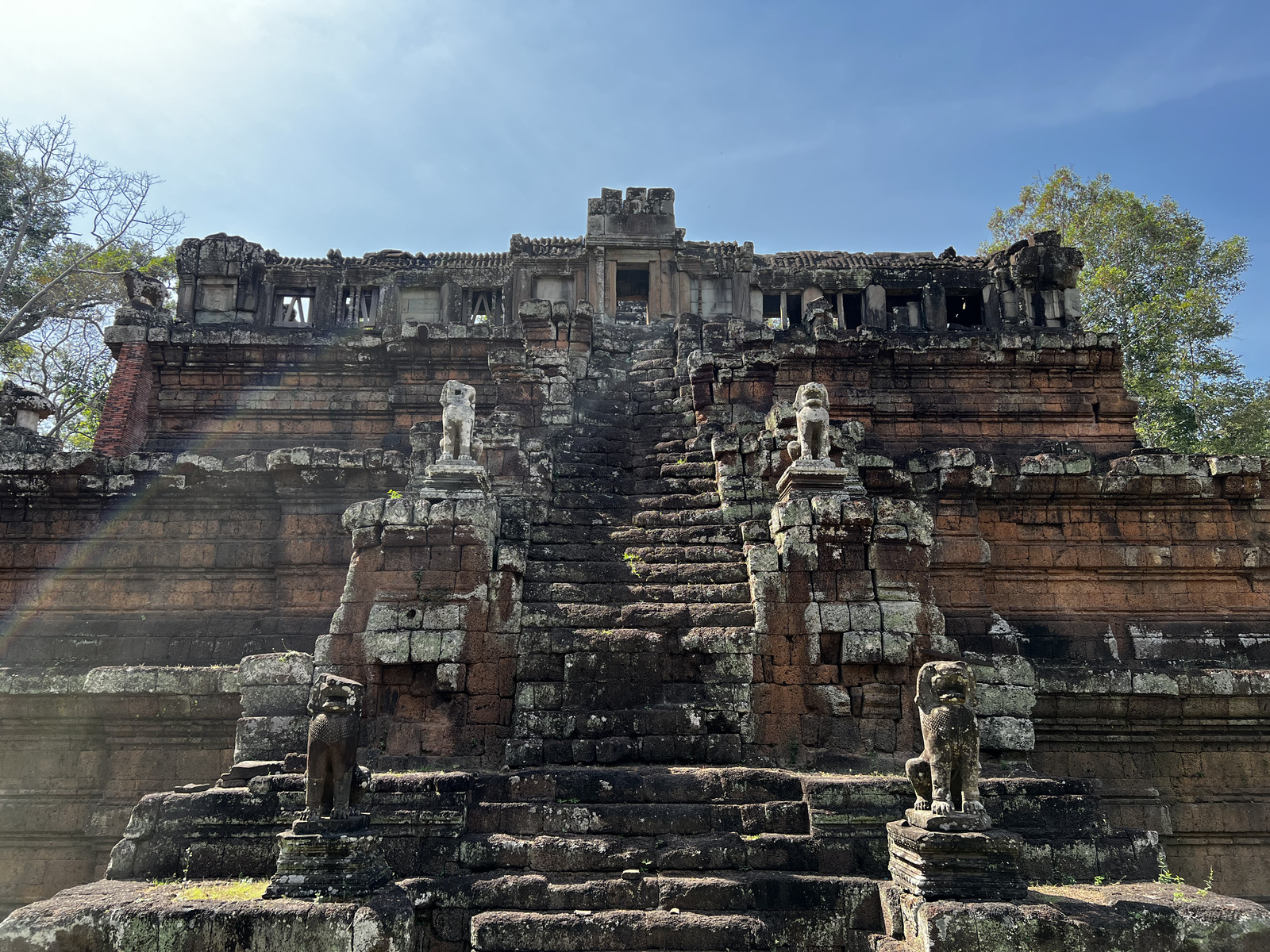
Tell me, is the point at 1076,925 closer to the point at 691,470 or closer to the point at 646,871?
the point at 646,871

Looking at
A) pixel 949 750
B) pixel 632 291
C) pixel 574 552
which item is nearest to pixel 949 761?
pixel 949 750

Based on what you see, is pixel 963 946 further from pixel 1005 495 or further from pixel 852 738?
pixel 1005 495

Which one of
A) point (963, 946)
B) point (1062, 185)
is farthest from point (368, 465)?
point (1062, 185)

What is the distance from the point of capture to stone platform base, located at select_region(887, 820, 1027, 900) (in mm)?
5000

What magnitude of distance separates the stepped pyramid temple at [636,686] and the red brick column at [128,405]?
7.27ft

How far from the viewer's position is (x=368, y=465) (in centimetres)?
930

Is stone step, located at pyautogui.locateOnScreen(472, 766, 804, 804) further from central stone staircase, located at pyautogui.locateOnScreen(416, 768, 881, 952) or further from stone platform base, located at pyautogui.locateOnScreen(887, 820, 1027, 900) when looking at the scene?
stone platform base, located at pyautogui.locateOnScreen(887, 820, 1027, 900)

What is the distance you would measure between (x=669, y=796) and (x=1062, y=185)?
2331 centimetres

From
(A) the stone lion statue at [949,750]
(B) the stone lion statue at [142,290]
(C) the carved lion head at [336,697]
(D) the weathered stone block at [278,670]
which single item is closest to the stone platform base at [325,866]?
(C) the carved lion head at [336,697]

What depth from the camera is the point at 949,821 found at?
517 centimetres

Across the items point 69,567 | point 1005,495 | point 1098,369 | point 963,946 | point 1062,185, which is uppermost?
point 1062,185

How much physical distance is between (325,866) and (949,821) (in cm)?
405

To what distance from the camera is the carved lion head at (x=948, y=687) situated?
5523mm

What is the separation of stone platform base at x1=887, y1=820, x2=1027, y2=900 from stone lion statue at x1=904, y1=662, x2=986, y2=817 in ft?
0.58
